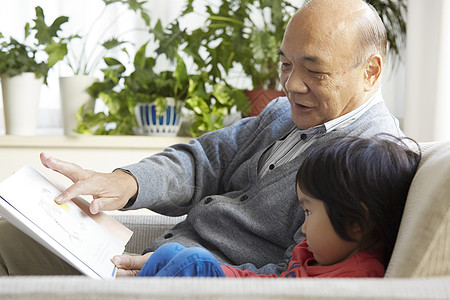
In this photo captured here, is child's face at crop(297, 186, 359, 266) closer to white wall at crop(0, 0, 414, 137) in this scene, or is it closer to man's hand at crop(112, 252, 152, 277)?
Result: man's hand at crop(112, 252, 152, 277)

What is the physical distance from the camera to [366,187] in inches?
38.5

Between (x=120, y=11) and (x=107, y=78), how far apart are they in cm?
42

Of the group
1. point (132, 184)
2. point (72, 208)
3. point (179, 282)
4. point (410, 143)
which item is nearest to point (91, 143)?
point (132, 184)

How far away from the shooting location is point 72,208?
120 centimetres

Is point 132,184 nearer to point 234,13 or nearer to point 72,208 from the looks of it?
point 72,208

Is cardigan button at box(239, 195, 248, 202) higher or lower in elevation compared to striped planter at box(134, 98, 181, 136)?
higher

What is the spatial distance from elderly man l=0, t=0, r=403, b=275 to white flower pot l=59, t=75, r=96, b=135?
1.35m

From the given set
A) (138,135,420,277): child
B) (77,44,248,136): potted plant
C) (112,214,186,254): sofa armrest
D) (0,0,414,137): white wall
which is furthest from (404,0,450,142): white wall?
(138,135,420,277): child

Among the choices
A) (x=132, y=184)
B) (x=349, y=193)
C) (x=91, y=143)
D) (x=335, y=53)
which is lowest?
(x=91, y=143)

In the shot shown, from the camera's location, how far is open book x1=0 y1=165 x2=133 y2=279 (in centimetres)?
98

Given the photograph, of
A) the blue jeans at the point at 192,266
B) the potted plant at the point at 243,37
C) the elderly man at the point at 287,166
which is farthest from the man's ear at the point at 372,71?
the potted plant at the point at 243,37

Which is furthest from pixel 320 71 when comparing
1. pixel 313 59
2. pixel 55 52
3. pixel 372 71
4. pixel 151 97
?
pixel 55 52

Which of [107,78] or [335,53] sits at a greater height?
[335,53]

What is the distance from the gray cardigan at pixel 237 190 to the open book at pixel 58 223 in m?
→ 0.21
